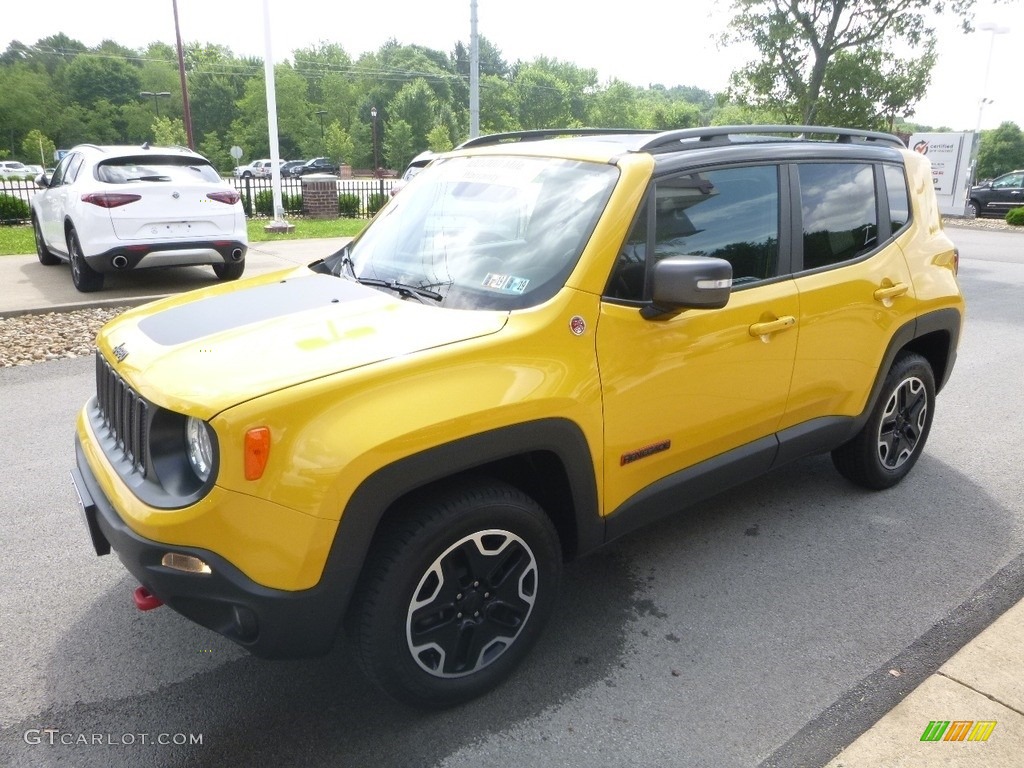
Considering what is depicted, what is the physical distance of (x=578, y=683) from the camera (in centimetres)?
275

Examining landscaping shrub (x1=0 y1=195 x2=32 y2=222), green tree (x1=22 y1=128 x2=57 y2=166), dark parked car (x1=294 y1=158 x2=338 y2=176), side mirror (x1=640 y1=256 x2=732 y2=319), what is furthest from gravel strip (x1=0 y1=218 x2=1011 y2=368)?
green tree (x1=22 y1=128 x2=57 y2=166)

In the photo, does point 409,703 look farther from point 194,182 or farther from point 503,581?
point 194,182

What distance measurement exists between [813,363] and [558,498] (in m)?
1.50

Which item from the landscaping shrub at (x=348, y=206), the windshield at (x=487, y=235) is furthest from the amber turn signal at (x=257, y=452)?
the landscaping shrub at (x=348, y=206)

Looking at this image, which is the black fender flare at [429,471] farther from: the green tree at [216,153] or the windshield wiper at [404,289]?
the green tree at [216,153]

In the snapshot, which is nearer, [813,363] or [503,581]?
[503,581]

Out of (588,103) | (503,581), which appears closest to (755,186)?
(503,581)

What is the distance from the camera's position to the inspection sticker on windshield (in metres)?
2.71

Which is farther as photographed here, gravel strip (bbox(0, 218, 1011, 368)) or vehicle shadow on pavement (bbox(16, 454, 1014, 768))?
gravel strip (bbox(0, 218, 1011, 368))

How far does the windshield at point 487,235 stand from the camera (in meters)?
2.75

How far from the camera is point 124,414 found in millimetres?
2562

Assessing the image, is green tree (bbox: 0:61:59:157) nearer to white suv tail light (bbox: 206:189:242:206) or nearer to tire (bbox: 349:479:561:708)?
white suv tail light (bbox: 206:189:242:206)

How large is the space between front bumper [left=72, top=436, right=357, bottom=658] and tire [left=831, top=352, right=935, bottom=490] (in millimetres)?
2958

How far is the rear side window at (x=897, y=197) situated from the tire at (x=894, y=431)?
2.30 ft
